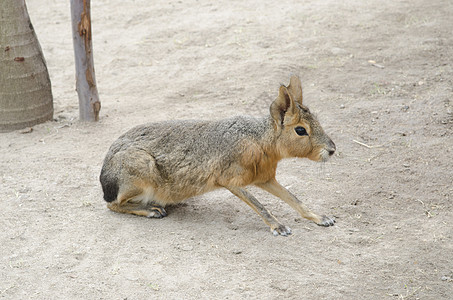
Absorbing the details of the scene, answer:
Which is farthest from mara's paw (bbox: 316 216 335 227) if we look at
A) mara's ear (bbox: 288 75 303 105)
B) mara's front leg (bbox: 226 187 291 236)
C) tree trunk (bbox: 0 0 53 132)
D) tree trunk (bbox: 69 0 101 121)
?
tree trunk (bbox: 0 0 53 132)

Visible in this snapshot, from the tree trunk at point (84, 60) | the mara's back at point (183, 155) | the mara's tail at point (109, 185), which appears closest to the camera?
the mara's back at point (183, 155)

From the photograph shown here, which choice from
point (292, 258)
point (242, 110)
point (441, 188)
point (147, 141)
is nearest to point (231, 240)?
point (292, 258)

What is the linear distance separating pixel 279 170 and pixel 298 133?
130 cm

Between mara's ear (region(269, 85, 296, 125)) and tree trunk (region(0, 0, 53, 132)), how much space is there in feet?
13.4

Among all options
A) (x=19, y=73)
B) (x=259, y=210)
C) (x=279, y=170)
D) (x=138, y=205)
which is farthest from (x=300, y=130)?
(x=19, y=73)

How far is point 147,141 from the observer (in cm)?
518

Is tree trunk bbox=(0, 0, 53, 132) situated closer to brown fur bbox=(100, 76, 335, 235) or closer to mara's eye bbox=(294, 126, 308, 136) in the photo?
brown fur bbox=(100, 76, 335, 235)

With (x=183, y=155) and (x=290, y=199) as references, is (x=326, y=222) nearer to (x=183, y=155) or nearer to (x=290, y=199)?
(x=290, y=199)

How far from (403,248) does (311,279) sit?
0.91m

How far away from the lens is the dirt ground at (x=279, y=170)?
13.6 ft

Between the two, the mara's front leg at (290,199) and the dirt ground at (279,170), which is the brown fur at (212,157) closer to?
the mara's front leg at (290,199)

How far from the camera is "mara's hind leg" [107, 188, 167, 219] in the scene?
16.8 feet

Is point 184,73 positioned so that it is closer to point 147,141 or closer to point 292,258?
point 147,141

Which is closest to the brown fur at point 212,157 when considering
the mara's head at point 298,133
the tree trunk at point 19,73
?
the mara's head at point 298,133
